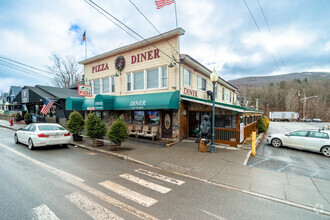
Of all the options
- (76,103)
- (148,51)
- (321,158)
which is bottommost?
(321,158)

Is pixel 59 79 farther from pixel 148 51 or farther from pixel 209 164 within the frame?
pixel 209 164

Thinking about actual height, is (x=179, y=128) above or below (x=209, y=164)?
above

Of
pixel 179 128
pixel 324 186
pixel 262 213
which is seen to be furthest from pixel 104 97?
pixel 324 186

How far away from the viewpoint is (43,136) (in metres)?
8.48

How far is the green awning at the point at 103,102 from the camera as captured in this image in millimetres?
11828

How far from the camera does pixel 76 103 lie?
568 inches

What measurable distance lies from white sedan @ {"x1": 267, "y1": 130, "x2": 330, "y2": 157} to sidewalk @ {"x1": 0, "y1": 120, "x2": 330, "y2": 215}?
4.28 meters

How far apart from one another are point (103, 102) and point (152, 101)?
4.32 metres

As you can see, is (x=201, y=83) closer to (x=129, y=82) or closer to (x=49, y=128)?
(x=129, y=82)

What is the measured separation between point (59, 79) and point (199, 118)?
120 ft

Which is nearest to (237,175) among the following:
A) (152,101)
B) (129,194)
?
(129,194)

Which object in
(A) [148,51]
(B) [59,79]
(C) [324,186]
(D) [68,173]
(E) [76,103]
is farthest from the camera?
(B) [59,79]

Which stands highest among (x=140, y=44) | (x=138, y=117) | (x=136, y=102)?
(x=140, y=44)

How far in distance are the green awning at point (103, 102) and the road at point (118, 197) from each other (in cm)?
644
